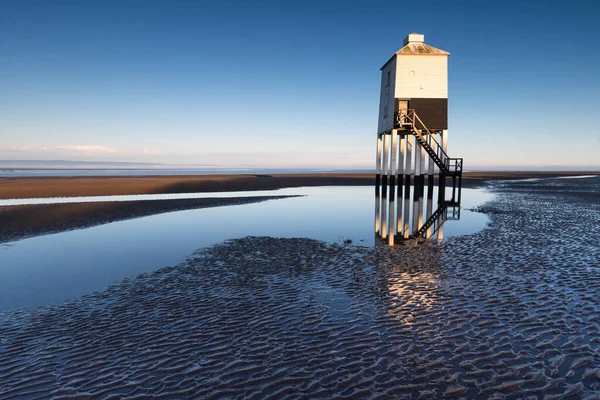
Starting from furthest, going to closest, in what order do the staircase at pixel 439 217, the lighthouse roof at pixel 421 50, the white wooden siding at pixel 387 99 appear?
the white wooden siding at pixel 387 99 < the lighthouse roof at pixel 421 50 < the staircase at pixel 439 217

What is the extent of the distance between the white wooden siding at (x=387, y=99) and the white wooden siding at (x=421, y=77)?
1.91 ft

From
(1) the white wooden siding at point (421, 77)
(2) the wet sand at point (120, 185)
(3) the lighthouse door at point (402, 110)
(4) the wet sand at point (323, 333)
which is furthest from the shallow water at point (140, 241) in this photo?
(2) the wet sand at point (120, 185)

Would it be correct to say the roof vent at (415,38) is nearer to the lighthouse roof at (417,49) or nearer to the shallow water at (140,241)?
the lighthouse roof at (417,49)

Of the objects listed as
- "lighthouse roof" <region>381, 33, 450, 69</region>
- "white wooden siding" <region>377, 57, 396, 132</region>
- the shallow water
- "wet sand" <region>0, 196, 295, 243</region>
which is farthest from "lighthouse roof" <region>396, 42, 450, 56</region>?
"wet sand" <region>0, 196, 295, 243</region>

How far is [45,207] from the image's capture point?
26.7 m

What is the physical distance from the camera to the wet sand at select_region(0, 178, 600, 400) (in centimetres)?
580

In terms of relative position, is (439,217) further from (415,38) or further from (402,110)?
(415,38)

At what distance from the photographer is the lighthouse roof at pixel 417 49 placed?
25.0 meters

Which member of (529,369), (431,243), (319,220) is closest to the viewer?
(529,369)

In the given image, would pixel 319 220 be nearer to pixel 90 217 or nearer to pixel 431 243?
pixel 431 243

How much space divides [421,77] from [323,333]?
23.0 metres

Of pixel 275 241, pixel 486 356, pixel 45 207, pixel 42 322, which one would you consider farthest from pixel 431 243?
pixel 45 207

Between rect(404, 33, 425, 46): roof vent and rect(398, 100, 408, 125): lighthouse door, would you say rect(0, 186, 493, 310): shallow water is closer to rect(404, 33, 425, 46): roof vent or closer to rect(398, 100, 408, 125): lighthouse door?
rect(398, 100, 408, 125): lighthouse door

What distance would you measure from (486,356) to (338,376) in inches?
117
